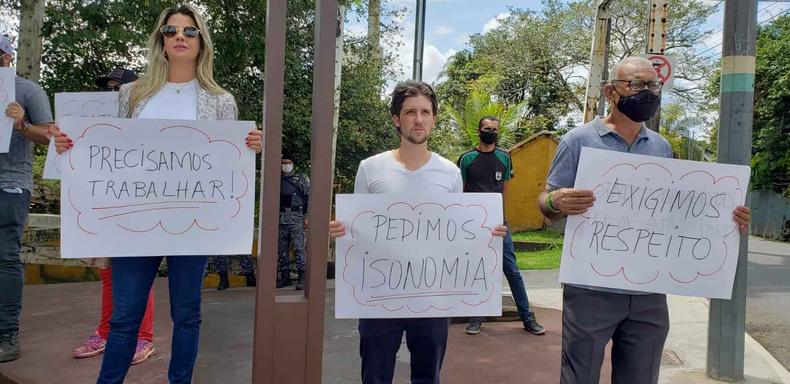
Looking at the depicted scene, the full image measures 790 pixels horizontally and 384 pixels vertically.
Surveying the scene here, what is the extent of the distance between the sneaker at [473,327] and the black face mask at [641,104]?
9.84ft

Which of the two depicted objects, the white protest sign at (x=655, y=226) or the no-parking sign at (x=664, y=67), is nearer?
the white protest sign at (x=655, y=226)

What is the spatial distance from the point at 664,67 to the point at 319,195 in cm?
478

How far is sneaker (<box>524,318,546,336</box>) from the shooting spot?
16.3 ft

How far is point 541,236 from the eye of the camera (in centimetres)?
1661

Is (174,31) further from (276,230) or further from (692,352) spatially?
(692,352)

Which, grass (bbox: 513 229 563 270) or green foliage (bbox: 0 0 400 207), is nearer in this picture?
green foliage (bbox: 0 0 400 207)

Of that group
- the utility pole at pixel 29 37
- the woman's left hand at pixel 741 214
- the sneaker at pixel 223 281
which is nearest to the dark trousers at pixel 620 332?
the woman's left hand at pixel 741 214

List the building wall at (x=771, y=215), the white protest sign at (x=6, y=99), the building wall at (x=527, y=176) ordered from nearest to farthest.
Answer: the white protest sign at (x=6, y=99)
the building wall at (x=527, y=176)
the building wall at (x=771, y=215)

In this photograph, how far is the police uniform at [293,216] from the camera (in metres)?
7.32

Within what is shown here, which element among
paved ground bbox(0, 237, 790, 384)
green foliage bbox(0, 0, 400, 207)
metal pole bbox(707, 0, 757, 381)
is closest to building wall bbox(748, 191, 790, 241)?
green foliage bbox(0, 0, 400, 207)

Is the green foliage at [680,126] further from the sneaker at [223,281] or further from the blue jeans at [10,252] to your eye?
the blue jeans at [10,252]

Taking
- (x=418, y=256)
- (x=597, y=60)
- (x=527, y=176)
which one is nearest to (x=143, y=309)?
(x=418, y=256)

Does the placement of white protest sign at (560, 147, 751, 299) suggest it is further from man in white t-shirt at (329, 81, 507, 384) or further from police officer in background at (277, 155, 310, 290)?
police officer in background at (277, 155, 310, 290)

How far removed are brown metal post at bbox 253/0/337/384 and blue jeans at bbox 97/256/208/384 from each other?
1.07 ft
